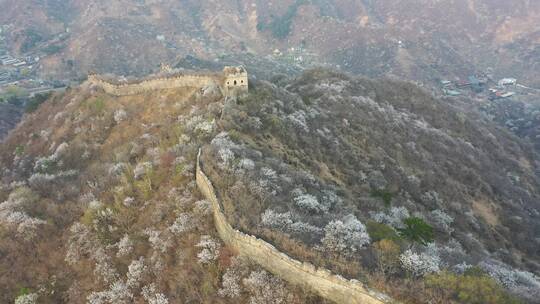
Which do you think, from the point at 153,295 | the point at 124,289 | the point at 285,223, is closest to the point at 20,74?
the point at 124,289

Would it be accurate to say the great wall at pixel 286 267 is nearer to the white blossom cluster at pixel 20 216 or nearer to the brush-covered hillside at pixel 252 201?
the brush-covered hillside at pixel 252 201

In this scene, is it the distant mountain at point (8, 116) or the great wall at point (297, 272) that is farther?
the distant mountain at point (8, 116)

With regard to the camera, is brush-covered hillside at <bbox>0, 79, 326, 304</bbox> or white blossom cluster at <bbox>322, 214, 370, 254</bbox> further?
brush-covered hillside at <bbox>0, 79, 326, 304</bbox>

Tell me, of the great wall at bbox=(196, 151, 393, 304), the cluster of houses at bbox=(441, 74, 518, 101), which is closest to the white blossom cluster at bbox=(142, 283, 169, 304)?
the great wall at bbox=(196, 151, 393, 304)

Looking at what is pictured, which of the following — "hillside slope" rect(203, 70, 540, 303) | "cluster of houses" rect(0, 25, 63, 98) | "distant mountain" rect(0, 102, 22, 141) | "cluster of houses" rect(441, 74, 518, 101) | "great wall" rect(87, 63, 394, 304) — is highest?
"great wall" rect(87, 63, 394, 304)

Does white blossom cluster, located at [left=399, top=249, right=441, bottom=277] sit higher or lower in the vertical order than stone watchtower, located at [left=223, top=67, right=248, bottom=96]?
higher

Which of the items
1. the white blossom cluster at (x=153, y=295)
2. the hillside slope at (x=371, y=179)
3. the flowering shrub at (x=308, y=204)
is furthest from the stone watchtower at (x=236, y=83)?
the white blossom cluster at (x=153, y=295)

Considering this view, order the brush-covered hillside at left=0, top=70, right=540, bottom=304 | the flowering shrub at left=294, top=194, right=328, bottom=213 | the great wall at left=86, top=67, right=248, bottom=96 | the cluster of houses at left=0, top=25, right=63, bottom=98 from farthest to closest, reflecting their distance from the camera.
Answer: the cluster of houses at left=0, top=25, right=63, bottom=98
the great wall at left=86, top=67, right=248, bottom=96
the flowering shrub at left=294, top=194, right=328, bottom=213
the brush-covered hillside at left=0, top=70, right=540, bottom=304

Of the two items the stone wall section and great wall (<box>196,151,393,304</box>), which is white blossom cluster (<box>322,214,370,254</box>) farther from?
the stone wall section
